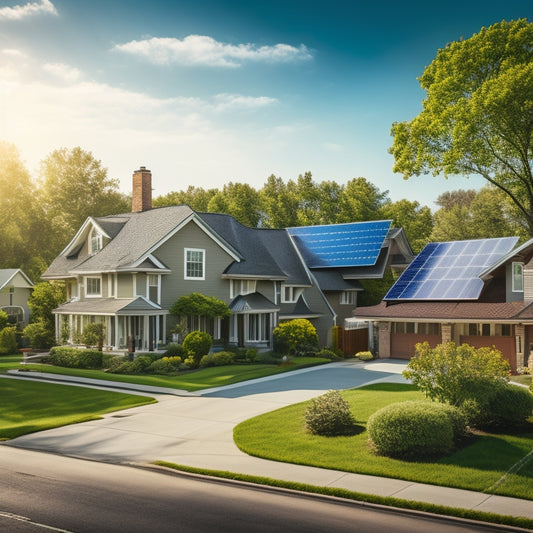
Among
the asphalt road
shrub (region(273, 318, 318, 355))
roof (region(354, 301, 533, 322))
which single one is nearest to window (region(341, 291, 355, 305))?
shrub (region(273, 318, 318, 355))

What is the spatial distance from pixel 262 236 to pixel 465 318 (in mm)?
19628

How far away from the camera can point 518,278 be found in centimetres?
3306

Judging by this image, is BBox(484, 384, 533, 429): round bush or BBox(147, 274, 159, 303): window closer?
BBox(484, 384, 533, 429): round bush

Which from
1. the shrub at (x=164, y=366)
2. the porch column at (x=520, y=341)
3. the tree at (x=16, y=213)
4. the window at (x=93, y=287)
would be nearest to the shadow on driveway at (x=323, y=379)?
the shrub at (x=164, y=366)

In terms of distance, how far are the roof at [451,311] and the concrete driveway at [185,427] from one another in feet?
18.4

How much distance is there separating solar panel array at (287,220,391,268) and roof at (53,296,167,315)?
635 inches

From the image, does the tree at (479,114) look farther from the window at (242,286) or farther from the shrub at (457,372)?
the shrub at (457,372)

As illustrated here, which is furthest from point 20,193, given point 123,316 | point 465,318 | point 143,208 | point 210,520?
point 210,520

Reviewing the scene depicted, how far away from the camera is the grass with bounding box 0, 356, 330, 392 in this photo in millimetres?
27781

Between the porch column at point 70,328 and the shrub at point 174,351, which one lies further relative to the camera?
the porch column at point 70,328

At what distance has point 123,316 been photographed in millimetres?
36438

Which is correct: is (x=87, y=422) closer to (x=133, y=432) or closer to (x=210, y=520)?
(x=133, y=432)

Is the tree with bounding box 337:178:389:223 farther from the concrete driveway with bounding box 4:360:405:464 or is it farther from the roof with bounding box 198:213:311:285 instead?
the concrete driveway with bounding box 4:360:405:464

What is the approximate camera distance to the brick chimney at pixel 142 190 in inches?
1705
